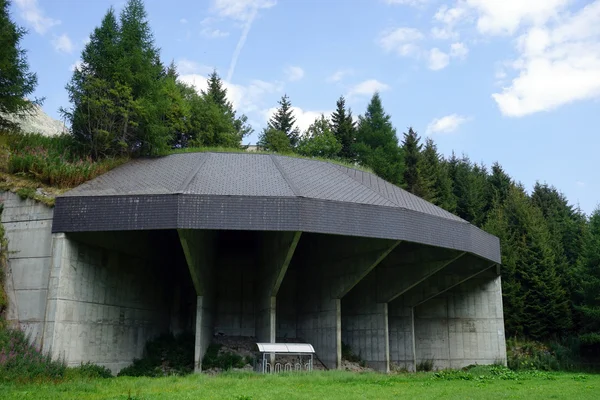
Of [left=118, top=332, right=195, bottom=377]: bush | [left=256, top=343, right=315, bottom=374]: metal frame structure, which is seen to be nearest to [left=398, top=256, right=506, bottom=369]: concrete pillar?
A: [left=256, top=343, right=315, bottom=374]: metal frame structure

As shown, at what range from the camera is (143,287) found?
19.3 m

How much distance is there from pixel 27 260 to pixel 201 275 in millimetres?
5076

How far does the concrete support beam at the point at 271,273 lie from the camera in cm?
1662

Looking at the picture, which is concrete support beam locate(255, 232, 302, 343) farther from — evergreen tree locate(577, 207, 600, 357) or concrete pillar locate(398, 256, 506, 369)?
evergreen tree locate(577, 207, 600, 357)

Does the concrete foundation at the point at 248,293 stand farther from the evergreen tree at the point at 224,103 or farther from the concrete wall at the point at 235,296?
the evergreen tree at the point at 224,103

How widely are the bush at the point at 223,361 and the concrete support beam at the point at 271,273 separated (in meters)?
1.04

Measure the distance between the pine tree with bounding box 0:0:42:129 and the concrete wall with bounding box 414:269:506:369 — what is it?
17194 millimetres

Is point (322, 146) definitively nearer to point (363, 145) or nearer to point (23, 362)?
point (363, 145)

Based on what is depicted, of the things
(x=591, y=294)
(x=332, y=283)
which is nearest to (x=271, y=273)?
(x=332, y=283)

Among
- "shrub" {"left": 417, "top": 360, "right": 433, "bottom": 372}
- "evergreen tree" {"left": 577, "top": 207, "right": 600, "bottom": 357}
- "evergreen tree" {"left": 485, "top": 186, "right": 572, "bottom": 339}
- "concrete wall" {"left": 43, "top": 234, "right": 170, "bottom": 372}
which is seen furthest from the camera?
"evergreen tree" {"left": 485, "top": 186, "right": 572, "bottom": 339}

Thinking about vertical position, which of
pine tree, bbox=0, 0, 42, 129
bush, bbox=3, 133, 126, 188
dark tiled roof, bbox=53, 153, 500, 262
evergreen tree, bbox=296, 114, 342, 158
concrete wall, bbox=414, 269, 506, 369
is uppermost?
evergreen tree, bbox=296, 114, 342, 158

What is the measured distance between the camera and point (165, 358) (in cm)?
1912

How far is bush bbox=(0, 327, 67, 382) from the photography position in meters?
12.8

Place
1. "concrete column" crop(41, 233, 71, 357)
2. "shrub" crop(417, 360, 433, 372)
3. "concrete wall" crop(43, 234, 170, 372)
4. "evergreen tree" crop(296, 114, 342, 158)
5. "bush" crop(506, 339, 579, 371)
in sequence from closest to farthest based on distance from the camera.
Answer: "concrete column" crop(41, 233, 71, 357)
"concrete wall" crop(43, 234, 170, 372)
"shrub" crop(417, 360, 433, 372)
"bush" crop(506, 339, 579, 371)
"evergreen tree" crop(296, 114, 342, 158)
